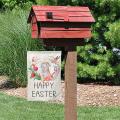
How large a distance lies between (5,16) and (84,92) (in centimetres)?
391

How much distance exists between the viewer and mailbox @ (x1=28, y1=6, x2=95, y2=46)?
5.59 meters

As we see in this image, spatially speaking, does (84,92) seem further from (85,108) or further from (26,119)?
(26,119)

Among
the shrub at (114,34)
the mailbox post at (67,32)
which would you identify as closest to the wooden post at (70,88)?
the mailbox post at (67,32)

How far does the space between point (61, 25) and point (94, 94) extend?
4.44 meters

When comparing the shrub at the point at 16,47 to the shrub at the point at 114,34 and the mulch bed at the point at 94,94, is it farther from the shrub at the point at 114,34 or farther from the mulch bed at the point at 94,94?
the shrub at the point at 114,34

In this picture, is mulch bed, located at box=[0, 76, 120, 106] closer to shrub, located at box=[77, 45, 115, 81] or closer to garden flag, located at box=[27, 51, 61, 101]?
shrub, located at box=[77, 45, 115, 81]

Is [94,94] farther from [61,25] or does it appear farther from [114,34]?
[61,25]

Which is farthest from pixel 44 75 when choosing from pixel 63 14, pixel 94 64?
pixel 94 64

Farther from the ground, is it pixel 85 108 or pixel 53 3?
pixel 53 3

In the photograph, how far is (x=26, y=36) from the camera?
1166 cm

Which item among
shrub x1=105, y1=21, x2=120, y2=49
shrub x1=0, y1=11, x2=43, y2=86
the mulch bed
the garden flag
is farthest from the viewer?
A: shrub x1=0, y1=11, x2=43, y2=86

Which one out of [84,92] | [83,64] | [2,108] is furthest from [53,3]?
[2,108]

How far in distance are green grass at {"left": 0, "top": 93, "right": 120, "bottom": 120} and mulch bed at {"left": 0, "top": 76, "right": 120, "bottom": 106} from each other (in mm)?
569

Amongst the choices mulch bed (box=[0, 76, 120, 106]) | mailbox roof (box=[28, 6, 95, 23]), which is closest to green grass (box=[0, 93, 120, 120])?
mulch bed (box=[0, 76, 120, 106])
